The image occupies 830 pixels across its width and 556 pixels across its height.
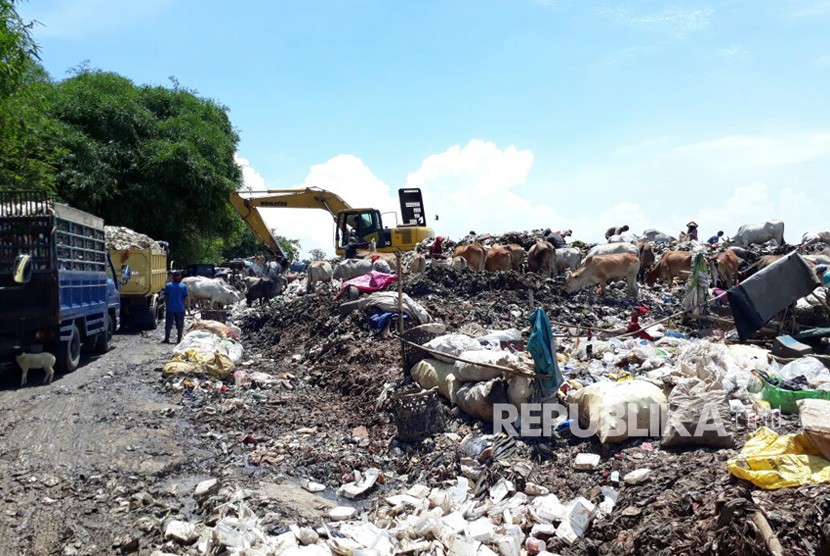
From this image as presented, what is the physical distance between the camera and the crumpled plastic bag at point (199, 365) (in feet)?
31.9

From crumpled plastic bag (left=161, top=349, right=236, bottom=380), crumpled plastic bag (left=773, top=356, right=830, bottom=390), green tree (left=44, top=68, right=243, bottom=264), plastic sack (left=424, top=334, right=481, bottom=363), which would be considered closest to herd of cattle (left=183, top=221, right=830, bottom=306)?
green tree (left=44, top=68, right=243, bottom=264)

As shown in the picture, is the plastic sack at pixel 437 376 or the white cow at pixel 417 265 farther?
the white cow at pixel 417 265

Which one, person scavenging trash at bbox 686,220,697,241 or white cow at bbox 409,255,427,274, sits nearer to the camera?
white cow at bbox 409,255,427,274

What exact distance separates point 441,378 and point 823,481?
4277mm

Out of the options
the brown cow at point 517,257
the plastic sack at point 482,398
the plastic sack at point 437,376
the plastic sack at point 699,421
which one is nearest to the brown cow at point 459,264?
the brown cow at point 517,257

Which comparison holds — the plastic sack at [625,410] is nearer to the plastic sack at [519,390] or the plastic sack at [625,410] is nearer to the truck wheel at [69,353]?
the plastic sack at [519,390]

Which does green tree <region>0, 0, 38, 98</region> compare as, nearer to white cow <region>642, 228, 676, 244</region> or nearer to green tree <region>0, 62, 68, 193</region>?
green tree <region>0, 62, 68, 193</region>

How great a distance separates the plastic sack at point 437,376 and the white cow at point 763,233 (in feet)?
70.4

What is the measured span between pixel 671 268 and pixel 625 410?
44.7 feet

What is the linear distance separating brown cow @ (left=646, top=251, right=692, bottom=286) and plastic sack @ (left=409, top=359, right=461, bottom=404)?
1190 cm

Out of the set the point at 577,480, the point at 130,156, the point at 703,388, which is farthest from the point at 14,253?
the point at 130,156

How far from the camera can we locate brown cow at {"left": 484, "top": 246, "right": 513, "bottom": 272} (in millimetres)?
20328

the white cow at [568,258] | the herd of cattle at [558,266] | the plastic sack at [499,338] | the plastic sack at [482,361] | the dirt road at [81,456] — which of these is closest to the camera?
the dirt road at [81,456]

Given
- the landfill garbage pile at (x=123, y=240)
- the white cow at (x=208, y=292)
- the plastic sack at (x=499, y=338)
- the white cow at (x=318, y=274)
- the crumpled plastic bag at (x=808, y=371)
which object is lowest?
the crumpled plastic bag at (x=808, y=371)
